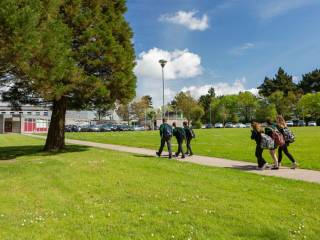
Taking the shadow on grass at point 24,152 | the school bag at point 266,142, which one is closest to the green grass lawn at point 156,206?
the school bag at point 266,142

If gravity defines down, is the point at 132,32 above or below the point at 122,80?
above

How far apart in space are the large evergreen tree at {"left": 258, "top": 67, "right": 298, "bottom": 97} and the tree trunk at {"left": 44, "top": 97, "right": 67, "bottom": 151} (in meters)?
93.1

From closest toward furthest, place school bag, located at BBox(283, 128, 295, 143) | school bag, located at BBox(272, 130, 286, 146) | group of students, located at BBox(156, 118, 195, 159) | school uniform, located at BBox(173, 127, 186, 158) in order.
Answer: school bag, located at BBox(272, 130, 286, 146), school bag, located at BBox(283, 128, 295, 143), group of students, located at BBox(156, 118, 195, 159), school uniform, located at BBox(173, 127, 186, 158)

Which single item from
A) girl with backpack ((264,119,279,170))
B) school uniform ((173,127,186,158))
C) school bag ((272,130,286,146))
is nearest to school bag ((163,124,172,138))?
school uniform ((173,127,186,158))

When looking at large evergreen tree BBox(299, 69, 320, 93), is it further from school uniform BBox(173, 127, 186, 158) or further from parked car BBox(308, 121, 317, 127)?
school uniform BBox(173, 127, 186, 158)

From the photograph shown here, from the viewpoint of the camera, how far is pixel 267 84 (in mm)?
105875

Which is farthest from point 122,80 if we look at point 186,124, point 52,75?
point 52,75

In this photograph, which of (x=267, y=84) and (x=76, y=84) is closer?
(x=76, y=84)

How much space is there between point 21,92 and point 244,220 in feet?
52.4

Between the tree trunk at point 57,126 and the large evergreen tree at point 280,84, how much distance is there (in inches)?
3665

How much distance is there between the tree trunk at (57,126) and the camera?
1964cm

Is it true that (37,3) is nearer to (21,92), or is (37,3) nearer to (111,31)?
(111,31)

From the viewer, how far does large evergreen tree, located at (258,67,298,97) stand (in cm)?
10425

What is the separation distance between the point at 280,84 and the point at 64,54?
98407 mm
